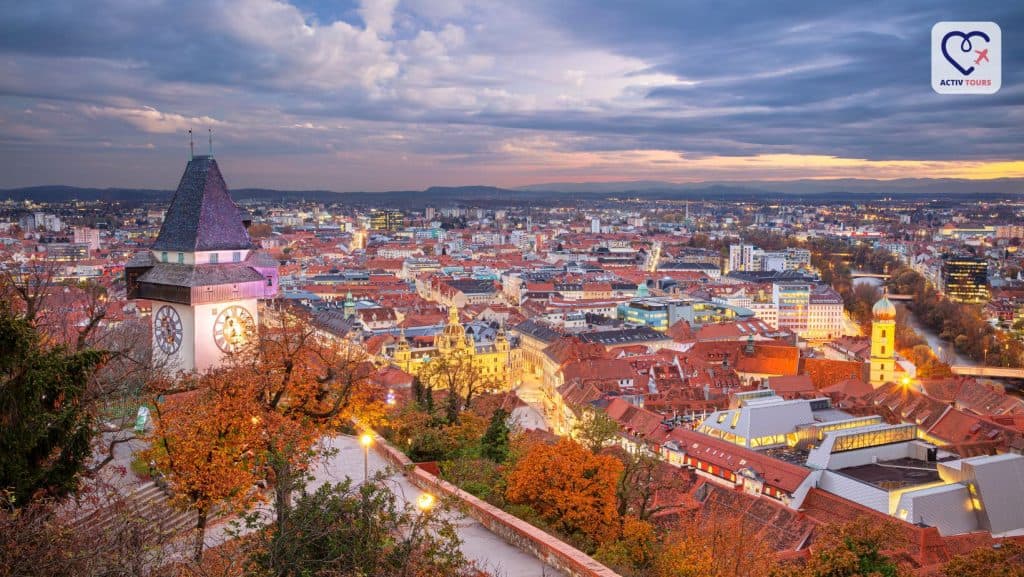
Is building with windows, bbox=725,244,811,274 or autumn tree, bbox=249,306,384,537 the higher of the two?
autumn tree, bbox=249,306,384,537

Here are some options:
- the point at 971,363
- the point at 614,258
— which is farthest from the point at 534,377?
the point at 614,258

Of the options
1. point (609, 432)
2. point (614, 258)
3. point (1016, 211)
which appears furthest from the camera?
point (1016, 211)

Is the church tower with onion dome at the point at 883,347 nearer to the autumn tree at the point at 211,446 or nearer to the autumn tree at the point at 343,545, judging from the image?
the autumn tree at the point at 211,446

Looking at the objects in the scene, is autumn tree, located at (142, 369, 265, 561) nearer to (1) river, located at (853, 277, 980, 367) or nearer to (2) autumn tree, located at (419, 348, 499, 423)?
(2) autumn tree, located at (419, 348, 499, 423)

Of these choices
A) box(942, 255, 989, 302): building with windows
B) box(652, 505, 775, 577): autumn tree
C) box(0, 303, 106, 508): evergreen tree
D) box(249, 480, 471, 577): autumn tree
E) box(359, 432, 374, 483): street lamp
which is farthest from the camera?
box(942, 255, 989, 302): building with windows

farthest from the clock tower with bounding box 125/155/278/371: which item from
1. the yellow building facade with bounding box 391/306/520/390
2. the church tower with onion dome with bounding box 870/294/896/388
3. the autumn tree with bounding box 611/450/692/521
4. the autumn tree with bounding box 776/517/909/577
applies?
the church tower with onion dome with bounding box 870/294/896/388

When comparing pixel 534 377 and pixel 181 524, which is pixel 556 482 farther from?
pixel 534 377

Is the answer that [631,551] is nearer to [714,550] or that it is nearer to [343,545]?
[714,550]
